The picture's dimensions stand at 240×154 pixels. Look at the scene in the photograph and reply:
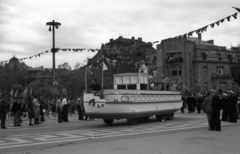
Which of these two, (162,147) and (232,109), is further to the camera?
(232,109)

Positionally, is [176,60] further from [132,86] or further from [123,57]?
[132,86]

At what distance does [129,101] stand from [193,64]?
52492 millimetres

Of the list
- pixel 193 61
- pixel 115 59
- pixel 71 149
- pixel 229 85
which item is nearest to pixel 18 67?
pixel 193 61

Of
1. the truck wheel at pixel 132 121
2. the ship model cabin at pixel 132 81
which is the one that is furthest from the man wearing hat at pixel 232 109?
the truck wheel at pixel 132 121

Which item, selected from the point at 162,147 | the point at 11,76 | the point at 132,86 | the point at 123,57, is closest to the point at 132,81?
the point at 132,86

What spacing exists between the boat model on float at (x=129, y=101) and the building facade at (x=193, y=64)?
4634 cm

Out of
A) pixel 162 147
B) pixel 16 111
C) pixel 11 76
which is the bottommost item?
pixel 162 147

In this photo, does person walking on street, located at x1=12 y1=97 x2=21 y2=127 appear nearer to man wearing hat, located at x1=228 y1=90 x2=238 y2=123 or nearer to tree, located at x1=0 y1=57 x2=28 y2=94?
man wearing hat, located at x1=228 y1=90 x2=238 y2=123

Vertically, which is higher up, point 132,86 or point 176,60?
point 176,60

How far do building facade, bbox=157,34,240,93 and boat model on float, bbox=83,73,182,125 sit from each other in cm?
4634

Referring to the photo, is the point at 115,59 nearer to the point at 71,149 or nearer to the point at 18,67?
the point at 71,149

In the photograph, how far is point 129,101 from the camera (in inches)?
764

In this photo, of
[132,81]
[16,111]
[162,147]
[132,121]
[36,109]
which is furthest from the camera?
[36,109]

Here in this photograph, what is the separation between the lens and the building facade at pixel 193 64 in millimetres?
69250
